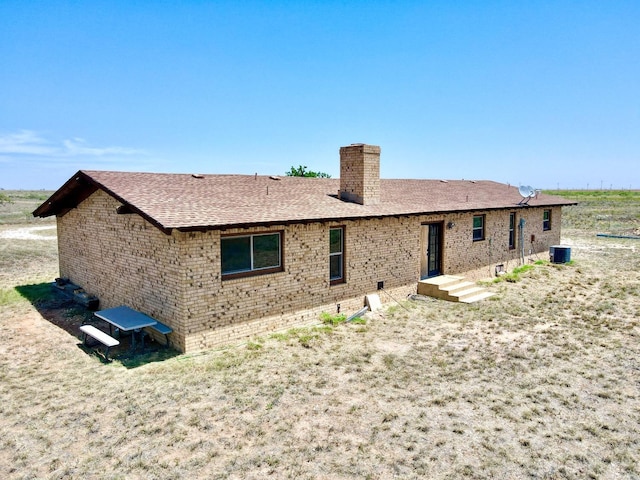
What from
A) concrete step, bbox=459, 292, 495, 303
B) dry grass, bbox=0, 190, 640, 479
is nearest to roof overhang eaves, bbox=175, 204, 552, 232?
dry grass, bbox=0, 190, 640, 479

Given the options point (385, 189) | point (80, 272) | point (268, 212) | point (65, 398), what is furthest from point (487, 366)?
point (80, 272)

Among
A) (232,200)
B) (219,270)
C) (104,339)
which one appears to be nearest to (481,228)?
(232,200)

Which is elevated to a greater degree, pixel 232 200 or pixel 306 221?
pixel 232 200

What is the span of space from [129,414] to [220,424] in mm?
1492

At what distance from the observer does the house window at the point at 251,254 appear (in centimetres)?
993

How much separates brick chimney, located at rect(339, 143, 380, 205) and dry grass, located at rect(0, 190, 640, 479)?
4.09 m

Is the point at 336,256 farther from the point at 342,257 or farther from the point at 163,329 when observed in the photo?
the point at 163,329

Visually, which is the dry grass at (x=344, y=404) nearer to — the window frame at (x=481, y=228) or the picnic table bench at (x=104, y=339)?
the picnic table bench at (x=104, y=339)

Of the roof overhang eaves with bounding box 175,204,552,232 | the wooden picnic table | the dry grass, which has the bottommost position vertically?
the dry grass

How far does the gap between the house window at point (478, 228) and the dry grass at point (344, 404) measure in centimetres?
629

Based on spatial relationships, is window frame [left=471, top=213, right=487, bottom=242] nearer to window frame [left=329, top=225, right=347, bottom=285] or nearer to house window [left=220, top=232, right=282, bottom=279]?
window frame [left=329, top=225, right=347, bottom=285]

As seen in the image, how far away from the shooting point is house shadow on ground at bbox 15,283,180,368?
30.0 feet

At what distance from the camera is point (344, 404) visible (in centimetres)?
711

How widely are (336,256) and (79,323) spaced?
7.03 metres
